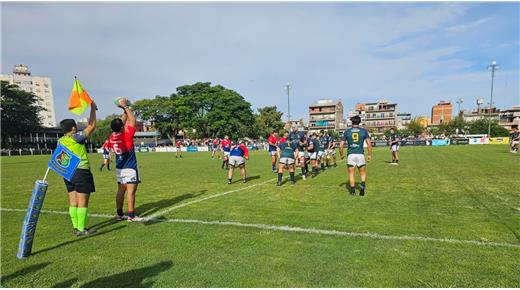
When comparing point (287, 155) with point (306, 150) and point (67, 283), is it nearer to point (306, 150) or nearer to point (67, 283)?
point (306, 150)

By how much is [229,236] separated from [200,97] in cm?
6329

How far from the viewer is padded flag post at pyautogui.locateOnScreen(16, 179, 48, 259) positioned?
13.7 ft

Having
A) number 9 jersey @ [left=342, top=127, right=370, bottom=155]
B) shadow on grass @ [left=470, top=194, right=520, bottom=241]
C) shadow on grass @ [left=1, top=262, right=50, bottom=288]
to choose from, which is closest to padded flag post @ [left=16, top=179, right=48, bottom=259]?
shadow on grass @ [left=1, top=262, right=50, bottom=288]

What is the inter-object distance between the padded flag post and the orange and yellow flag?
139 centimetres

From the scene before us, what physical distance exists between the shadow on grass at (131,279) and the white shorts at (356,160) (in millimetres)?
6042

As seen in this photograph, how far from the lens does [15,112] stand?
58.5 meters

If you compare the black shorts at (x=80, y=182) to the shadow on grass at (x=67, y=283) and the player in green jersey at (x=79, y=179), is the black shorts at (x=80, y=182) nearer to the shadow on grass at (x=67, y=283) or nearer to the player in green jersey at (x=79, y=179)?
the player in green jersey at (x=79, y=179)

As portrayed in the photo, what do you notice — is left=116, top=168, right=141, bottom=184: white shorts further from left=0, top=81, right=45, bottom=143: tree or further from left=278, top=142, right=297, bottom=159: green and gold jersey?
left=0, top=81, right=45, bottom=143: tree

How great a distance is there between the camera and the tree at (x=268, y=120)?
80938mm

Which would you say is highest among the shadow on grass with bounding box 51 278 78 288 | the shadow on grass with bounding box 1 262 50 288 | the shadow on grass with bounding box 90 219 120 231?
the shadow on grass with bounding box 51 278 78 288

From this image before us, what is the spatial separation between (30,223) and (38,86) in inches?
5421

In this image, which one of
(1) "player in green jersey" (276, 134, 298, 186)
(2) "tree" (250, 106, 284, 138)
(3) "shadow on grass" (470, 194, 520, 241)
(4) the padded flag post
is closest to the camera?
(4) the padded flag post

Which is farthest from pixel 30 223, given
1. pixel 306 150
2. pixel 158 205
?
pixel 306 150

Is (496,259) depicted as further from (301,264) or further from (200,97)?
(200,97)
